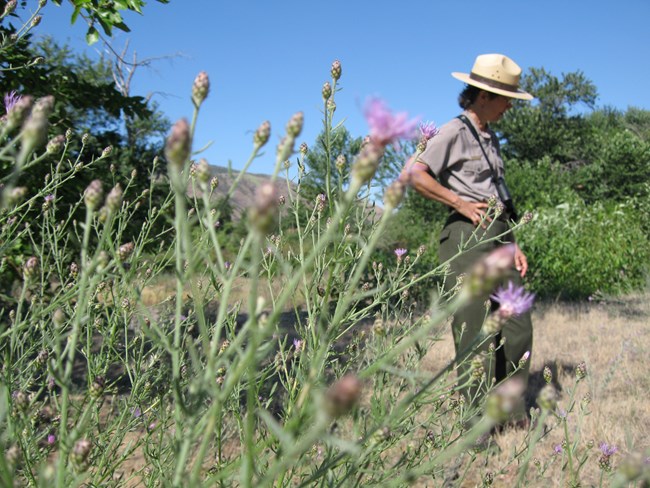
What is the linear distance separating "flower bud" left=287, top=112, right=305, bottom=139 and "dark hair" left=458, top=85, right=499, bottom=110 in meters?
2.23

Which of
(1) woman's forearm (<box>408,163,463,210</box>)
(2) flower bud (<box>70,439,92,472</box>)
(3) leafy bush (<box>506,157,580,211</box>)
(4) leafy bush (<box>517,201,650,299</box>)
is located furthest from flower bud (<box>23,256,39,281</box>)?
(3) leafy bush (<box>506,157,580,211</box>)

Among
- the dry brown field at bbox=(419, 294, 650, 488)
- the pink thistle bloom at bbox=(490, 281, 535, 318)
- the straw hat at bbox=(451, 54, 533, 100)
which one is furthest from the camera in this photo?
the straw hat at bbox=(451, 54, 533, 100)

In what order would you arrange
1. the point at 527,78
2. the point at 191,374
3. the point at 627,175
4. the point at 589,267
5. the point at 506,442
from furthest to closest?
1. the point at 527,78
2. the point at 627,175
3. the point at 589,267
4. the point at 506,442
5. the point at 191,374

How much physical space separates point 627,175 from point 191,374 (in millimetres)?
15275

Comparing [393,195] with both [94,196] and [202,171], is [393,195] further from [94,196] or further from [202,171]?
[94,196]

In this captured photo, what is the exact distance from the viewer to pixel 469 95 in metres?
2.78

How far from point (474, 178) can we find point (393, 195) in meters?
2.02

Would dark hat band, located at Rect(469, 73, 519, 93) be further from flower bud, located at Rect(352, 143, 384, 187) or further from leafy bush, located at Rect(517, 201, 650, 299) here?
leafy bush, located at Rect(517, 201, 650, 299)

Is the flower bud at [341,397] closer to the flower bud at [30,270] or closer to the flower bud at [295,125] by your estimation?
the flower bud at [295,125]

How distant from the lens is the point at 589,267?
7.54 m

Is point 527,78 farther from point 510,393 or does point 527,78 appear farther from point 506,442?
point 510,393

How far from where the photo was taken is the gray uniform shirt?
98.2 inches

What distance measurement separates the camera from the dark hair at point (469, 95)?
8.82 feet

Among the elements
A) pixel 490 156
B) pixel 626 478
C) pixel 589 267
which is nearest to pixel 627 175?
pixel 589 267
